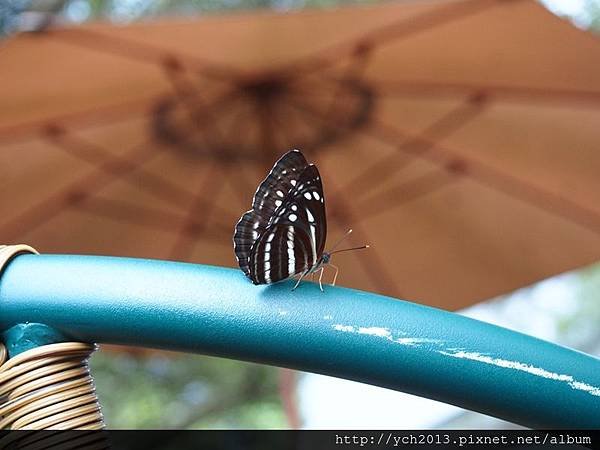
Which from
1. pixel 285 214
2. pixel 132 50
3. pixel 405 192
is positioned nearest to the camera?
pixel 285 214

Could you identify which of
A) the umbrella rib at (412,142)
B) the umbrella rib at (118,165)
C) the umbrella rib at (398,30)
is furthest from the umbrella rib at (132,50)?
the umbrella rib at (118,165)

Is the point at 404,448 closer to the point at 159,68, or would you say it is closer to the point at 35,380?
the point at 35,380

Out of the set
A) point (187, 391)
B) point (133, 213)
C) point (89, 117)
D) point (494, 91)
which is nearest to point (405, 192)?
point (494, 91)

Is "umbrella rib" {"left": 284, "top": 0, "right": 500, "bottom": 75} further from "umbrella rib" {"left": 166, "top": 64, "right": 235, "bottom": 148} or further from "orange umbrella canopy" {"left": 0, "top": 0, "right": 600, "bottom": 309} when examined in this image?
"umbrella rib" {"left": 166, "top": 64, "right": 235, "bottom": 148}

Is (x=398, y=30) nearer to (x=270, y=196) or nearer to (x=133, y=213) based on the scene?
(x=133, y=213)

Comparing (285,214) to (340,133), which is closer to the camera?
(285,214)

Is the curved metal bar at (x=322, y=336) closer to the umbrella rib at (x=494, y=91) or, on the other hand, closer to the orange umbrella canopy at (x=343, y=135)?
the orange umbrella canopy at (x=343, y=135)
